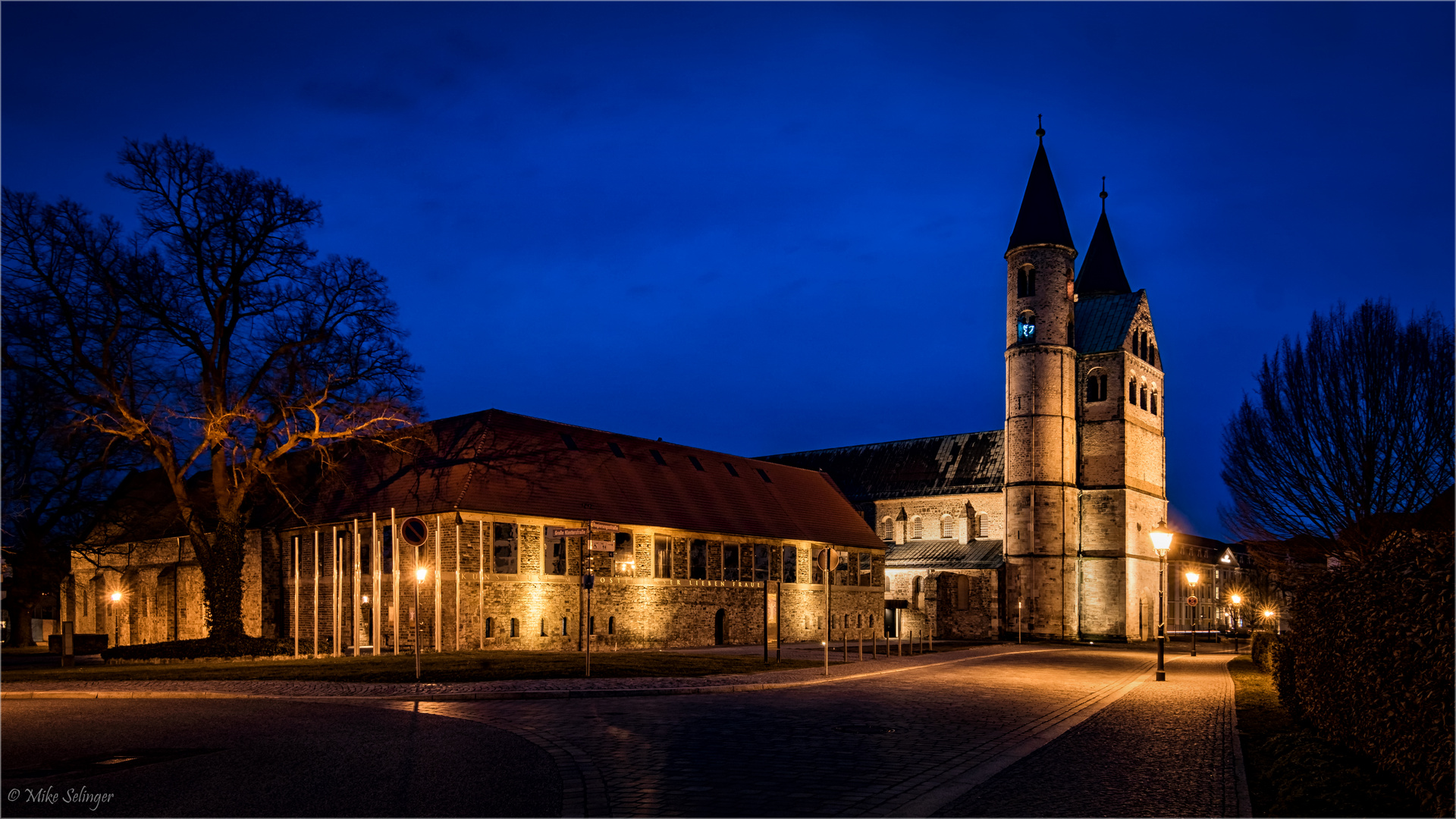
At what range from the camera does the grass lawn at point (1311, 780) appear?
8336 mm

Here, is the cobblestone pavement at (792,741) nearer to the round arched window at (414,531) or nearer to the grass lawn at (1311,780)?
the grass lawn at (1311,780)

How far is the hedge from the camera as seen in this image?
7996 mm

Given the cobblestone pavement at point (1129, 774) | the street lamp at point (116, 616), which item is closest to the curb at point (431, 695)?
the cobblestone pavement at point (1129, 774)

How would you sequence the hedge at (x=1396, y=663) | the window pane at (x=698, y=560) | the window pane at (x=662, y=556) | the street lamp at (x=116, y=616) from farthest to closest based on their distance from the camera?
the street lamp at (x=116, y=616) → the window pane at (x=698, y=560) → the window pane at (x=662, y=556) → the hedge at (x=1396, y=663)

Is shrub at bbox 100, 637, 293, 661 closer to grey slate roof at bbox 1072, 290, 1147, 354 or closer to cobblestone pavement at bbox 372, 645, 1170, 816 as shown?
cobblestone pavement at bbox 372, 645, 1170, 816

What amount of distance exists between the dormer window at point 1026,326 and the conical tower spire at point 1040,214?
13.7 ft

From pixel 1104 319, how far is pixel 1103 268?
30.4 feet

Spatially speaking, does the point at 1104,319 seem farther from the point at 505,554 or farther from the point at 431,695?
the point at 431,695

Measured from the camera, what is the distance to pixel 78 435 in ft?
104

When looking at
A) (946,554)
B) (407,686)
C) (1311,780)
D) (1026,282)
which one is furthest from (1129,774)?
(946,554)

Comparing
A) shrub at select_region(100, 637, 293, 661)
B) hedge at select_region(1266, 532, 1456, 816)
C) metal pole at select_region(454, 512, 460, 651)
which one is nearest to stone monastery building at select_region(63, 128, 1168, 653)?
metal pole at select_region(454, 512, 460, 651)

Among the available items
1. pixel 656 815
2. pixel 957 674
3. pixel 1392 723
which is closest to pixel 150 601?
pixel 957 674

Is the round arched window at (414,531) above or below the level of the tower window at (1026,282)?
below

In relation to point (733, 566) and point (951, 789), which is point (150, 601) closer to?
point (733, 566)
